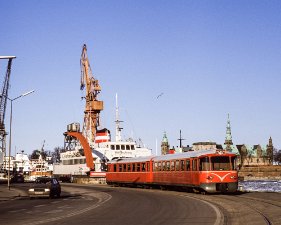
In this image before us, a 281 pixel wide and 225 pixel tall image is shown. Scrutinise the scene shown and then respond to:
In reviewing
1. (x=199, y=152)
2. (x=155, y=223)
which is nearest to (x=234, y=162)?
(x=199, y=152)

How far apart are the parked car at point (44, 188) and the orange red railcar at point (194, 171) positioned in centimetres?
919

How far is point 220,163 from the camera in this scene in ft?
111

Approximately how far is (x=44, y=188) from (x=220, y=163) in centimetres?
1180

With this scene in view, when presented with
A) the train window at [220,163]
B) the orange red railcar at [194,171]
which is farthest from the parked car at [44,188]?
the train window at [220,163]

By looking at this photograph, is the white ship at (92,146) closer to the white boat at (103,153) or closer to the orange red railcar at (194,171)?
the white boat at (103,153)

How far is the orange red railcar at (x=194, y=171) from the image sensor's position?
33250mm

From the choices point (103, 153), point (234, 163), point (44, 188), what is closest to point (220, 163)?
point (234, 163)

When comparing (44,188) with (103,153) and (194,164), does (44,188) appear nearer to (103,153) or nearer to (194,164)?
(194,164)

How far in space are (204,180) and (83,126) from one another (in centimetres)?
7354

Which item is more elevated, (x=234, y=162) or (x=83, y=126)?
(x=83, y=126)

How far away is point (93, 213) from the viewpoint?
21094 millimetres

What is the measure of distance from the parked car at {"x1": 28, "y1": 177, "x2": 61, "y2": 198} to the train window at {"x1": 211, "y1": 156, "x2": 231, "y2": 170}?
1068 cm

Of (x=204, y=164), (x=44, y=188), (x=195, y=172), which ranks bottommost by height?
(x=44, y=188)

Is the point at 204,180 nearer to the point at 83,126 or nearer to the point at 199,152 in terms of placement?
the point at 199,152
